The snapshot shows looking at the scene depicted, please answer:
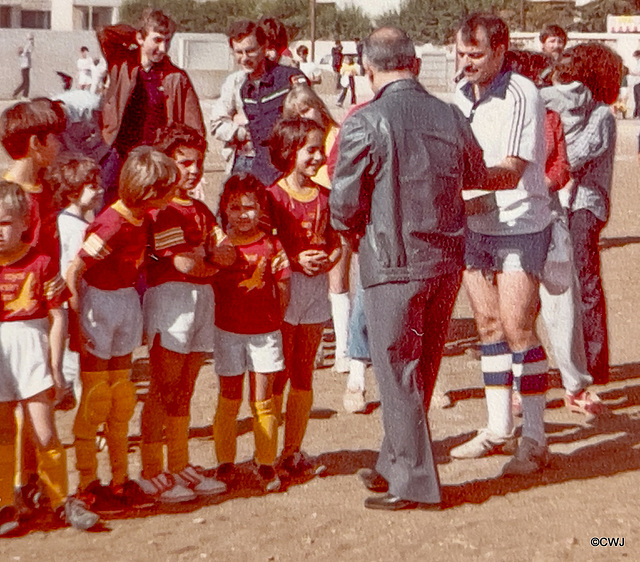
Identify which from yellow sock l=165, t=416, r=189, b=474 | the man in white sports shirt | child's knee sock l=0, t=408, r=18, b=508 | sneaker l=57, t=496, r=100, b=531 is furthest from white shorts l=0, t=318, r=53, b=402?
the man in white sports shirt

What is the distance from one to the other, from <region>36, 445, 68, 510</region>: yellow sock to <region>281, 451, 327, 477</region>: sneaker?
109 cm

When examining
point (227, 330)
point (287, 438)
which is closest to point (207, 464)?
point (287, 438)

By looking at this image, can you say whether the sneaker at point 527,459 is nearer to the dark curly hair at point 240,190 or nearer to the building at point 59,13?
the dark curly hair at point 240,190

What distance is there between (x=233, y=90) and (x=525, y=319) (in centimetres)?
291

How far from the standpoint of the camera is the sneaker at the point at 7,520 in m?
5.11

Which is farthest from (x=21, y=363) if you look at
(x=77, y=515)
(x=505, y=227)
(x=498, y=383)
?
(x=498, y=383)

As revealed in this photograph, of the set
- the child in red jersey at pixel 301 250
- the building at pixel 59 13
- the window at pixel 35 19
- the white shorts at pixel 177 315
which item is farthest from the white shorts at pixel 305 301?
the window at pixel 35 19

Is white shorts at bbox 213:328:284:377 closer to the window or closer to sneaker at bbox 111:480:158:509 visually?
sneaker at bbox 111:480:158:509

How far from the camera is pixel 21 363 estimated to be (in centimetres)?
505

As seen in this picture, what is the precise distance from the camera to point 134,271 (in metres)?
5.34

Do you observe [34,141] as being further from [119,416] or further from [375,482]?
[375,482]

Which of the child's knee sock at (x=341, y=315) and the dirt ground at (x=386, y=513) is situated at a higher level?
the child's knee sock at (x=341, y=315)

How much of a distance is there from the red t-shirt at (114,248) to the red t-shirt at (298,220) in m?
0.71

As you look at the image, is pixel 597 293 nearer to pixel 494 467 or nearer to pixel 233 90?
pixel 494 467
